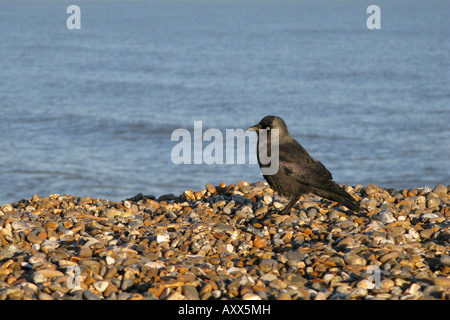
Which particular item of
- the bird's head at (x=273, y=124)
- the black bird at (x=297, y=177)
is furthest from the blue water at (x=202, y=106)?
the black bird at (x=297, y=177)

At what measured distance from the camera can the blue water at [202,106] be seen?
13.9 metres

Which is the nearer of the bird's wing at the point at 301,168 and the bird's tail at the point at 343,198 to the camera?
the bird's tail at the point at 343,198

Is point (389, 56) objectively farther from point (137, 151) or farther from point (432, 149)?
point (137, 151)

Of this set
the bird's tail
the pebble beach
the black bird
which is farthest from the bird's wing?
the pebble beach

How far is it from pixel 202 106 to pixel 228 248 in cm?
1509

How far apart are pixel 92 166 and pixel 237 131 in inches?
173

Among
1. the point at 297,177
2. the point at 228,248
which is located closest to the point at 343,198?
the point at 297,177

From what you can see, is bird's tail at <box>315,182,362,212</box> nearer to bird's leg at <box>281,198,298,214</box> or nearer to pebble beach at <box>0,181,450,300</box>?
pebble beach at <box>0,181,450,300</box>

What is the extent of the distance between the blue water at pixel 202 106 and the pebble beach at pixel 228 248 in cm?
614

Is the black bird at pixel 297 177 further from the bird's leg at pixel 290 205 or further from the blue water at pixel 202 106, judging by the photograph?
the blue water at pixel 202 106

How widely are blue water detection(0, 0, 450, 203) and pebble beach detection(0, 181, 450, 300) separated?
6.14 m

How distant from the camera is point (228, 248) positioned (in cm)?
541

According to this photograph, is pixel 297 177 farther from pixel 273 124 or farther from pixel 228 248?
pixel 228 248
